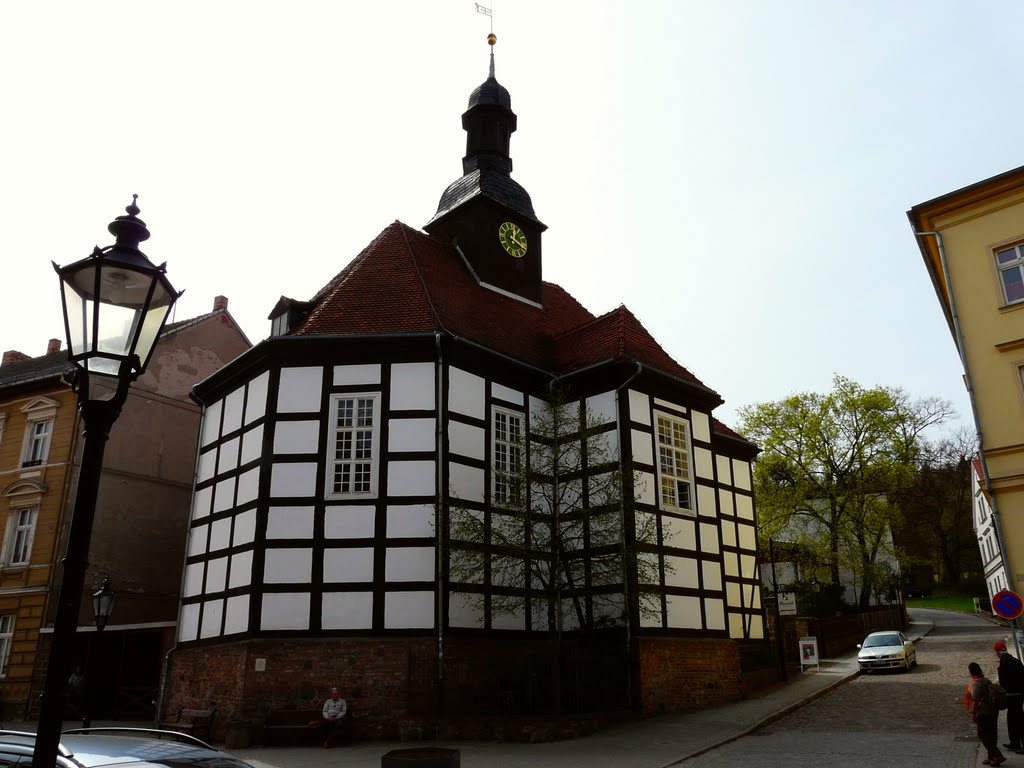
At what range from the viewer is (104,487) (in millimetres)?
24953

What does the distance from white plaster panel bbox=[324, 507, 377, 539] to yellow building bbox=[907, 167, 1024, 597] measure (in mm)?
13490

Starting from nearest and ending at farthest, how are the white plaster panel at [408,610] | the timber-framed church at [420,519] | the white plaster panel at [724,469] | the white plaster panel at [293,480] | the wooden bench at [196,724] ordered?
the wooden bench at [196,724] → the timber-framed church at [420,519] → the white plaster panel at [408,610] → the white plaster panel at [293,480] → the white plaster panel at [724,469]

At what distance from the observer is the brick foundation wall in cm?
1755

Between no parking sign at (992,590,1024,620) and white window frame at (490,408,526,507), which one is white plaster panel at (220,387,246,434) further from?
no parking sign at (992,590,1024,620)

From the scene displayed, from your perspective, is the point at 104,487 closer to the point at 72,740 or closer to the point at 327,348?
the point at 327,348

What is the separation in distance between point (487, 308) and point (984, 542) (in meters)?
42.0

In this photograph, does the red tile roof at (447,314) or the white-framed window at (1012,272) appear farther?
the white-framed window at (1012,272)

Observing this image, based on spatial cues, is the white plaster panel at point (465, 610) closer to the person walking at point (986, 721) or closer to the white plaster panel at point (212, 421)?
the white plaster panel at point (212, 421)

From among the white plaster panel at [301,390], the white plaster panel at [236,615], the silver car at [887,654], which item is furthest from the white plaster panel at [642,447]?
the silver car at [887,654]

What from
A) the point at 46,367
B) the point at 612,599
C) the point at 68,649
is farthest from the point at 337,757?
the point at 46,367

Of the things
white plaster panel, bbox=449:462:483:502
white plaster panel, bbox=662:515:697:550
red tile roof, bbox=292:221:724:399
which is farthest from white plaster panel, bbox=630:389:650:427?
white plaster panel, bbox=449:462:483:502

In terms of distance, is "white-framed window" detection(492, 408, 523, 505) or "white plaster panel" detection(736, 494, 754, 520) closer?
"white-framed window" detection(492, 408, 523, 505)

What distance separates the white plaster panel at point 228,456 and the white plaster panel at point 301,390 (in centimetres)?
198

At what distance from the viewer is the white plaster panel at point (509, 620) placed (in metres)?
17.7
